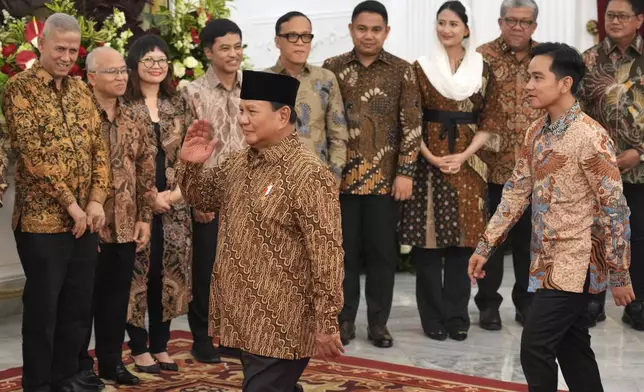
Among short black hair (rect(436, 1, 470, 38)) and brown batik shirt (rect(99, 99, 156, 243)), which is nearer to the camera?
brown batik shirt (rect(99, 99, 156, 243))

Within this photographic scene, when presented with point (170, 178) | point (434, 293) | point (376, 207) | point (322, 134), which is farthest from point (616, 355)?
point (170, 178)

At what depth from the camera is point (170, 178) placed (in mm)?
4961

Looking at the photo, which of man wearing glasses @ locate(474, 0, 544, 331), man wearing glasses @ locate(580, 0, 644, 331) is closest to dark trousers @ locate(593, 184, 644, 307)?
man wearing glasses @ locate(580, 0, 644, 331)

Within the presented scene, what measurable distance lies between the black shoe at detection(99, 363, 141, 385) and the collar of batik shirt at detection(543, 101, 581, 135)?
7.01ft

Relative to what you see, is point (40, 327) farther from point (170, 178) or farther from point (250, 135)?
point (250, 135)

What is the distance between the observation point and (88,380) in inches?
181

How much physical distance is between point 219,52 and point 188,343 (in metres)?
1.52

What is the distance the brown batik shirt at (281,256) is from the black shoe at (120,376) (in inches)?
64.2

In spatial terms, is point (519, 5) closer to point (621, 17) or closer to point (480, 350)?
point (621, 17)

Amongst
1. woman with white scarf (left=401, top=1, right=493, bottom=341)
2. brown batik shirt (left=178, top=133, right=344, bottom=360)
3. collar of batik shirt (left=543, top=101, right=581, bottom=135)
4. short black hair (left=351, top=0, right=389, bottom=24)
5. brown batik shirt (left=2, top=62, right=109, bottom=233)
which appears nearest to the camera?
brown batik shirt (left=178, top=133, right=344, bottom=360)

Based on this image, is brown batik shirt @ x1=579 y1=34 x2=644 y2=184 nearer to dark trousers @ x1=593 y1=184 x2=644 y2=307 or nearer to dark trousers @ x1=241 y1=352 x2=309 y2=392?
dark trousers @ x1=593 y1=184 x2=644 y2=307

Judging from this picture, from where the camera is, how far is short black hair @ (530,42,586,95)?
383 centimetres

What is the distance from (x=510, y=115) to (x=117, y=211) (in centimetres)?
229

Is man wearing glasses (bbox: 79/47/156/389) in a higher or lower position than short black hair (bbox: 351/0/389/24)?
lower
